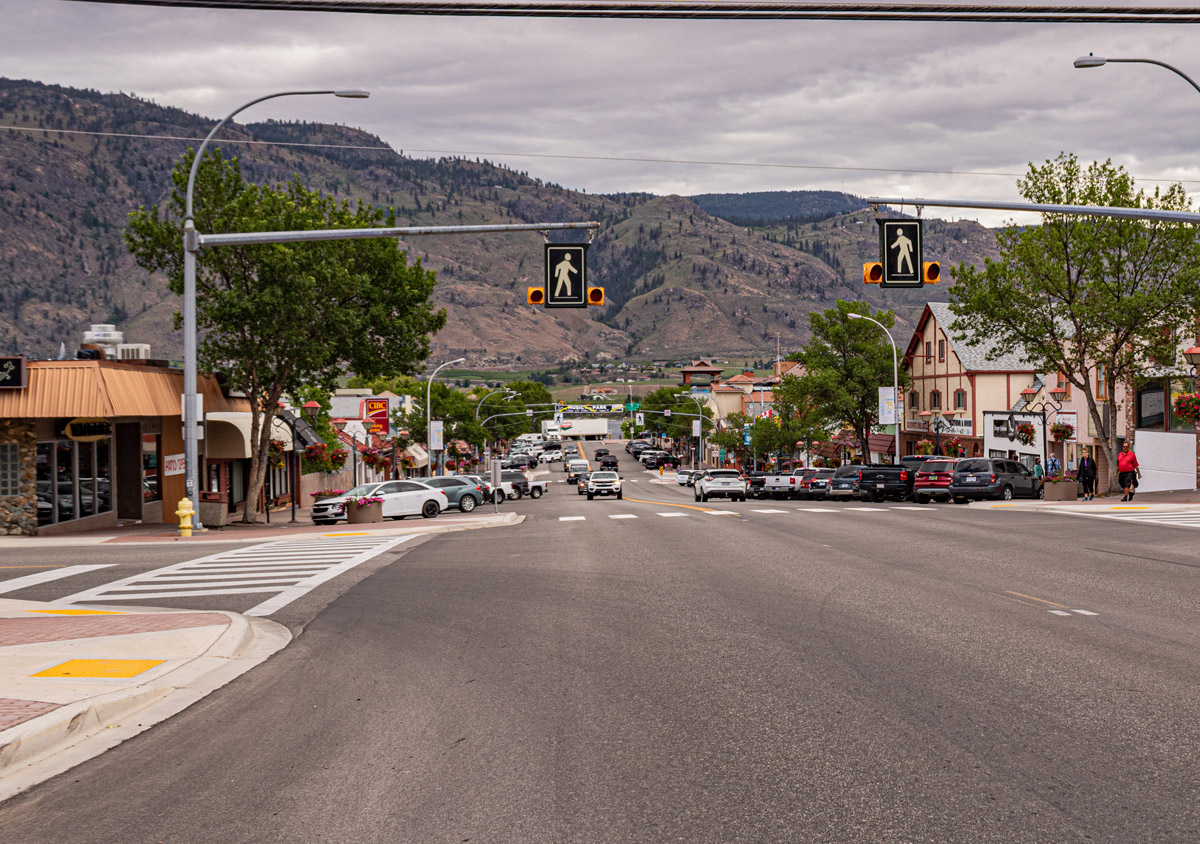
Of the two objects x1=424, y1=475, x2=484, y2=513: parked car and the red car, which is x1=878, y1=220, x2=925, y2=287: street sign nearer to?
the red car

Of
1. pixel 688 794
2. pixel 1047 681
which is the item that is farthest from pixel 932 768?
pixel 1047 681

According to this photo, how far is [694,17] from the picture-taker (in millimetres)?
12211

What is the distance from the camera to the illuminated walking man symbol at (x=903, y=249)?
850 inches

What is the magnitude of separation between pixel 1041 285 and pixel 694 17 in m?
32.4

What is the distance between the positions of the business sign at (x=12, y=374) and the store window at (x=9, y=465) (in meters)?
2.37

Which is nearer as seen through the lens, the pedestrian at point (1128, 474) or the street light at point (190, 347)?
the street light at point (190, 347)

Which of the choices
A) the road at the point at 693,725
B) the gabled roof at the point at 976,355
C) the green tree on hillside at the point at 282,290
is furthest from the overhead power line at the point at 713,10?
the gabled roof at the point at 976,355

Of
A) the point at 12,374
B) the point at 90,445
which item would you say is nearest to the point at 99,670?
the point at 12,374

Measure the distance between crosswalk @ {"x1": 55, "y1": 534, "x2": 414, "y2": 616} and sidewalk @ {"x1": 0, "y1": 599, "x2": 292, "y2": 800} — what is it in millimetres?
1448

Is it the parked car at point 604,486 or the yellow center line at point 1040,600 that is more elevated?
the yellow center line at point 1040,600

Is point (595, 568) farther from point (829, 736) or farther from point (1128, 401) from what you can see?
point (1128, 401)

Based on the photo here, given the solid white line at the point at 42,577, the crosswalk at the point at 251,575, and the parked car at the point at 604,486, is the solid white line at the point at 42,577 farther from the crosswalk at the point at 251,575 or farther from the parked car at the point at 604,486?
the parked car at the point at 604,486

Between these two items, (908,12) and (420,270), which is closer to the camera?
(908,12)

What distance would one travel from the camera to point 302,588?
15992 millimetres
